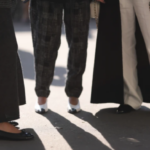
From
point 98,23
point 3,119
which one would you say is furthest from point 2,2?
point 98,23

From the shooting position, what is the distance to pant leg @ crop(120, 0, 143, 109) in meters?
4.19

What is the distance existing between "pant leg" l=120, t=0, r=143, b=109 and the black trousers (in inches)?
45.2

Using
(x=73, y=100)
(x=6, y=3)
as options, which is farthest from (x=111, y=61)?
(x=6, y=3)

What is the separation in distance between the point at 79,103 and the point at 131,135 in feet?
3.06

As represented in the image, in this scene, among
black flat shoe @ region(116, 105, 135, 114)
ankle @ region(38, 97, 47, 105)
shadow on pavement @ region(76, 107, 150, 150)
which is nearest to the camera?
shadow on pavement @ region(76, 107, 150, 150)

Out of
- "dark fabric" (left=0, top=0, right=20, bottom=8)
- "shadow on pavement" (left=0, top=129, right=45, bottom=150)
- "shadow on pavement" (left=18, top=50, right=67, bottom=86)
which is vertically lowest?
"shadow on pavement" (left=18, top=50, right=67, bottom=86)

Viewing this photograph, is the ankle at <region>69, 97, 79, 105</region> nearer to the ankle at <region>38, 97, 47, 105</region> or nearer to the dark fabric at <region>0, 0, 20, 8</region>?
the ankle at <region>38, 97, 47, 105</region>

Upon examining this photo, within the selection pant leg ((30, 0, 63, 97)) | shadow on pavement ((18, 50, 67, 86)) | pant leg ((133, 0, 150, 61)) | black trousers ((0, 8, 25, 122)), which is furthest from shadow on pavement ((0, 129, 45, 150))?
shadow on pavement ((18, 50, 67, 86))

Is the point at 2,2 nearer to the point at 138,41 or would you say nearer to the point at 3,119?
the point at 3,119

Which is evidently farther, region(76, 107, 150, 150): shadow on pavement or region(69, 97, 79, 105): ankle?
region(69, 97, 79, 105): ankle

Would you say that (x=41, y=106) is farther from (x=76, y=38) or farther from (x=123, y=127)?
(x=123, y=127)

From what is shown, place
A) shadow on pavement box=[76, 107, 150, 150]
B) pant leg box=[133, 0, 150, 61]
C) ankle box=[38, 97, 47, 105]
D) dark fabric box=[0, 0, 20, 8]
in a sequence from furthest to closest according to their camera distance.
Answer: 1. ankle box=[38, 97, 47, 105]
2. pant leg box=[133, 0, 150, 61]
3. shadow on pavement box=[76, 107, 150, 150]
4. dark fabric box=[0, 0, 20, 8]

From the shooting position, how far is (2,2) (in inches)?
134

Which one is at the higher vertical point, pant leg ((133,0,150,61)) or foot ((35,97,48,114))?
pant leg ((133,0,150,61))
